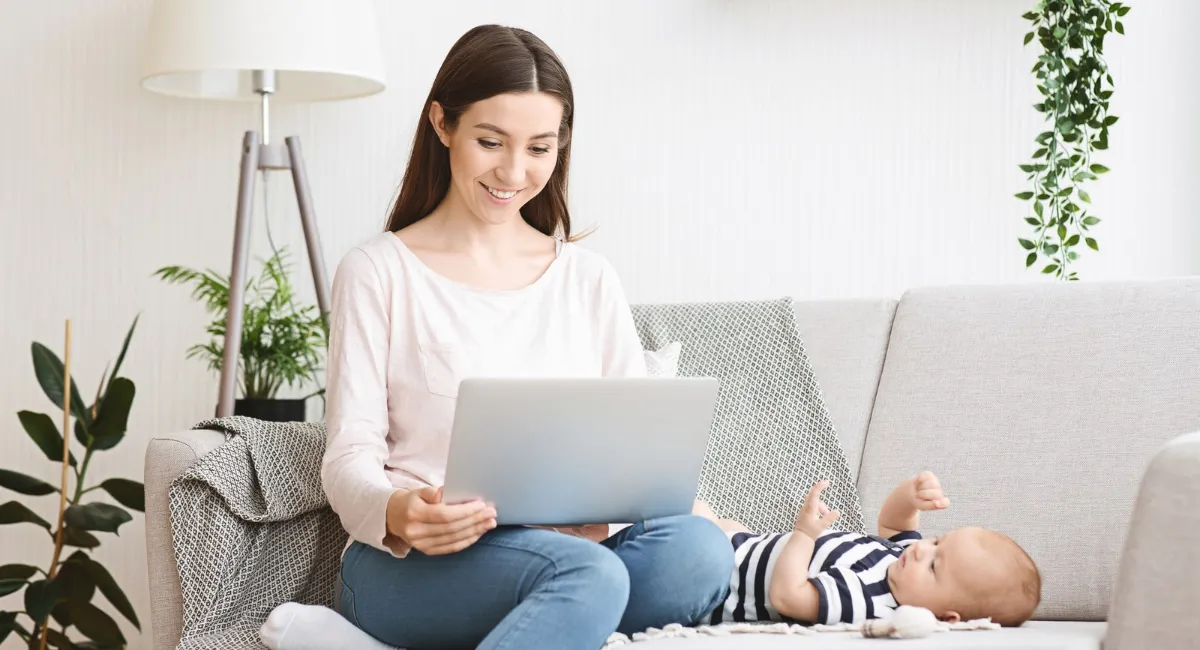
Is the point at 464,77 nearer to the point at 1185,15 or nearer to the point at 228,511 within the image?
the point at 228,511

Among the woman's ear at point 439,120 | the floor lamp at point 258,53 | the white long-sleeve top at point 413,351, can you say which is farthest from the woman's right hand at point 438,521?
the floor lamp at point 258,53

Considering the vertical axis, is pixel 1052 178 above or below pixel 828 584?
above

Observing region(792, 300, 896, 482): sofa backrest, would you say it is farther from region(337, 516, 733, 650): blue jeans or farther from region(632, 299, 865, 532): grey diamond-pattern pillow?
region(337, 516, 733, 650): blue jeans

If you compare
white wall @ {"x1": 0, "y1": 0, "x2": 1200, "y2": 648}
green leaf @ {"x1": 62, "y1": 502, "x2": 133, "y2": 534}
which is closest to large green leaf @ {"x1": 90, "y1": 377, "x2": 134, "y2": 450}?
green leaf @ {"x1": 62, "y1": 502, "x2": 133, "y2": 534}

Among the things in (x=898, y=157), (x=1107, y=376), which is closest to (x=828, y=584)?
(x=1107, y=376)

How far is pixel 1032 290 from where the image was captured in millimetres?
1983

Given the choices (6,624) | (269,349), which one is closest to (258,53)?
(269,349)

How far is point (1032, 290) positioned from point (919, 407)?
0.85 feet

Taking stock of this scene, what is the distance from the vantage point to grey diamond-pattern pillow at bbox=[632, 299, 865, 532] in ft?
6.45

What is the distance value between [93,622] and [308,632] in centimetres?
105

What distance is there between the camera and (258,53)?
2342 millimetres

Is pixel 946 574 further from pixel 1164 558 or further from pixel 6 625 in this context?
pixel 6 625

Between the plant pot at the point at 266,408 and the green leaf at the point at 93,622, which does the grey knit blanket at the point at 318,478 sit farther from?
the green leaf at the point at 93,622

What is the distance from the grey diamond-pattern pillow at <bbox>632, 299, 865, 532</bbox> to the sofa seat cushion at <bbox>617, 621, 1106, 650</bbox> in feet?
1.63
